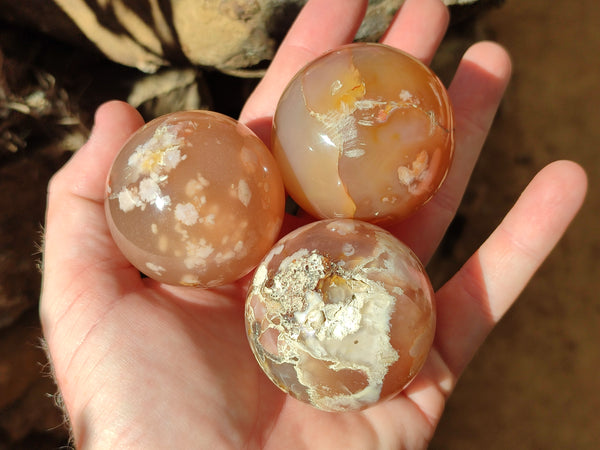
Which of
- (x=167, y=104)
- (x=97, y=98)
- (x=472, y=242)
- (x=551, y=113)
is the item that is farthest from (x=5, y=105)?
(x=551, y=113)

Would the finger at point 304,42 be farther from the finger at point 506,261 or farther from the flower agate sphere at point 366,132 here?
the finger at point 506,261

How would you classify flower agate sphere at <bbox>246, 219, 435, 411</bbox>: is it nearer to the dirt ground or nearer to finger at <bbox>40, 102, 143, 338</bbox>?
finger at <bbox>40, 102, 143, 338</bbox>

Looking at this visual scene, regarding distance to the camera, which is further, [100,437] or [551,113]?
[551,113]

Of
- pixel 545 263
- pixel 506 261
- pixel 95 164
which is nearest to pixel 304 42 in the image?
pixel 95 164

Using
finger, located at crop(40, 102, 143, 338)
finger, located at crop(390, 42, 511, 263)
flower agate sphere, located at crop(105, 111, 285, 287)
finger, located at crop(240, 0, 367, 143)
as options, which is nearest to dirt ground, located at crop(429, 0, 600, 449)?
finger, located at crop(390, 42, 511, 263)

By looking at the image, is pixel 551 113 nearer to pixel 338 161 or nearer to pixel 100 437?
pixel 338 161

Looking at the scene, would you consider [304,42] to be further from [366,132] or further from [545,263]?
[545,263]
